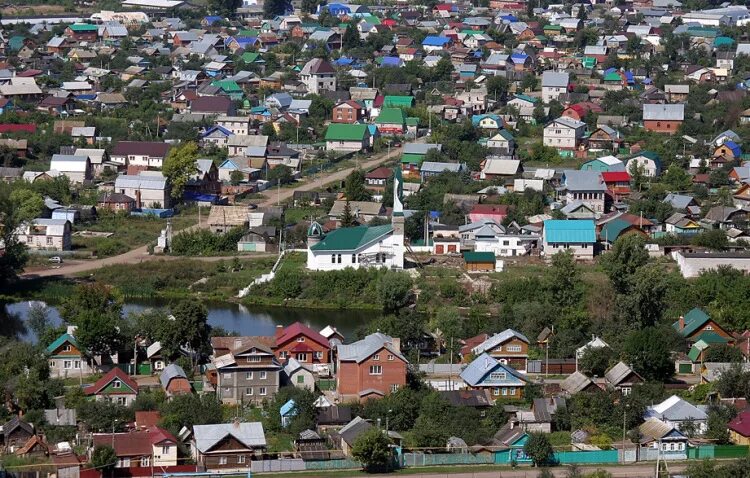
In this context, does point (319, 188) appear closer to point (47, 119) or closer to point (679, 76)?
point (47, 119)

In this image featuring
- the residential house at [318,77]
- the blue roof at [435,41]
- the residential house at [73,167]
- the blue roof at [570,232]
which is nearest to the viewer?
the blue roof at [570,232]

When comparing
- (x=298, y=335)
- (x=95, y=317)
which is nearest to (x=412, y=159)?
(x=298, y=335)

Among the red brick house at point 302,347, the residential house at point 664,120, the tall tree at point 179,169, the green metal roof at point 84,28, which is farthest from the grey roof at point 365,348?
the green metal roof at point 84,28

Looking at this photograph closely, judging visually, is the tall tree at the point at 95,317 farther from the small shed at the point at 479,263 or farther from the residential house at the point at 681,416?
the residential house at the point at 681,416

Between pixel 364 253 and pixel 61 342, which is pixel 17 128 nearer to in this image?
pixel 364 253

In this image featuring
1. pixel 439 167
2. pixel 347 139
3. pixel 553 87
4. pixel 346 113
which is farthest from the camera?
pixel 553 87

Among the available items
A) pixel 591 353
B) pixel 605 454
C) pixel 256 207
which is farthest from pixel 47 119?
pixel 605 454
